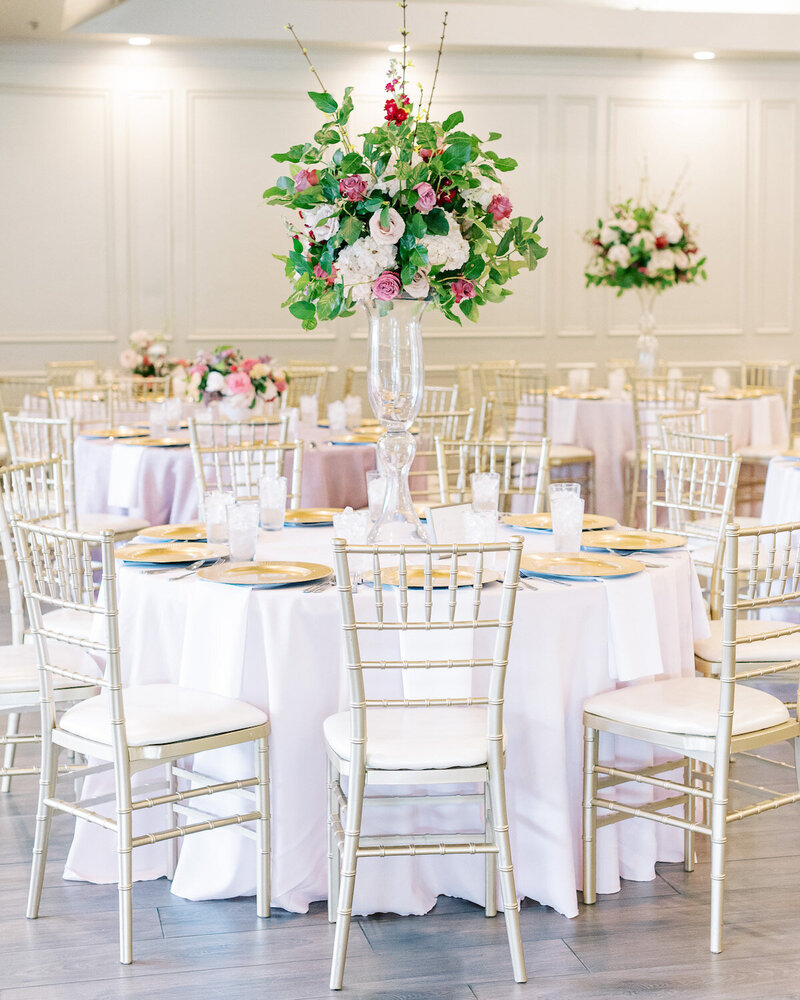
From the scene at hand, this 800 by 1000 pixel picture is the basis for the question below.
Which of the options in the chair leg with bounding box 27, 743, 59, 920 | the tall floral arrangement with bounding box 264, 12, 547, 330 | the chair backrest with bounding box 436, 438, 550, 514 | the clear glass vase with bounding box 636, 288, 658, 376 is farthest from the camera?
the clear glass vase with bounding box 636, 288, 658, 376

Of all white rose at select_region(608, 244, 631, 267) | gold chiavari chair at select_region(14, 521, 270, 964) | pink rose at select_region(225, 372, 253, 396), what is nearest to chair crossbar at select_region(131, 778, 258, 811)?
gold chiavari chair at select_region(14, 521, 270, 964)

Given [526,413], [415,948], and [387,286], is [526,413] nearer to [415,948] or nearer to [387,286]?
[387,286]

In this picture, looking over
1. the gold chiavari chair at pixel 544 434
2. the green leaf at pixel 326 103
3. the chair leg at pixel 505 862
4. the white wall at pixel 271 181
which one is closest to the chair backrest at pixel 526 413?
the gold chiavari chair at pixel 544 434

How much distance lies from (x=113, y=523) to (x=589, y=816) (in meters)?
3.16

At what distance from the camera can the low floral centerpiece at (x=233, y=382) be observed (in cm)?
585

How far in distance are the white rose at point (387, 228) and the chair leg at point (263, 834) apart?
4.04 ft

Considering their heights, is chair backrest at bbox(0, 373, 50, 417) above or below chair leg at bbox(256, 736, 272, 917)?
above

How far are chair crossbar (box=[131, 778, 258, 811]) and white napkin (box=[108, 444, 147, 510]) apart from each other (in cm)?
300

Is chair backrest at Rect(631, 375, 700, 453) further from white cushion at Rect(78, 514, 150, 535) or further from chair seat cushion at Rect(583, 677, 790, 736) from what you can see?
chair seat cushion at Rect(583, 677, 790, 736)

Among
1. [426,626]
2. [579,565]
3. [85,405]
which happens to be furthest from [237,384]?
[426,626]

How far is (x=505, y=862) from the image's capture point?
2576 millimetres

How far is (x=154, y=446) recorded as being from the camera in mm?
5762

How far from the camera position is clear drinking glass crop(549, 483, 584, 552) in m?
3.23

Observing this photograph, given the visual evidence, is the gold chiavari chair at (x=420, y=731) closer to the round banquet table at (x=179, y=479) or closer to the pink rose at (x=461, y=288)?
the pink rose at (x=461, y=288)
